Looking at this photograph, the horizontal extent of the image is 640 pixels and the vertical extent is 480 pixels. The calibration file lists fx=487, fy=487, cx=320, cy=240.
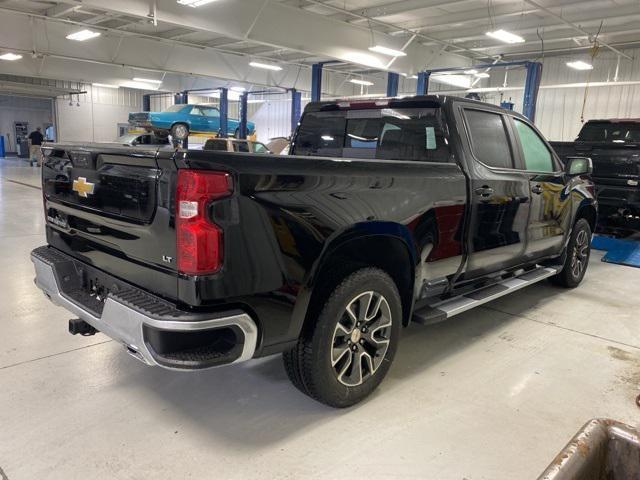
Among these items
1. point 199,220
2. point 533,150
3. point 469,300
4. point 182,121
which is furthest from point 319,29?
point 199,220

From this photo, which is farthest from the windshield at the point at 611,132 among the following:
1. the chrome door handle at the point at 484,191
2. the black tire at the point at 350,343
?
the black tire at the point at 350,343

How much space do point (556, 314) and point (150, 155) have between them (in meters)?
3.72

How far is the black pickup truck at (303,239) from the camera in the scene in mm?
1880

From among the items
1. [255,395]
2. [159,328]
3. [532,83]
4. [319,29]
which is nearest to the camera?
[159,328]

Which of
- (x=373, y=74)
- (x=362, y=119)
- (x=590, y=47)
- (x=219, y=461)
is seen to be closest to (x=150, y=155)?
(x=219, y=461)

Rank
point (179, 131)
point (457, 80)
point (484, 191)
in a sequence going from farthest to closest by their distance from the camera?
point (457, 80) < point (179, 131) < point (484, 191)

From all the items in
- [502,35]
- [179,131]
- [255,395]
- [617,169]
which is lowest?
[255,395]

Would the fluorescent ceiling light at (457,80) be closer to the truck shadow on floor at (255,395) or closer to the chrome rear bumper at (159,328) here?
the truck shadow on floor at (255,395)

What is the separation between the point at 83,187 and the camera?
242 centimetres

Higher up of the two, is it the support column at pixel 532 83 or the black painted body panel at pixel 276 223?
the support column at pixel 532 83

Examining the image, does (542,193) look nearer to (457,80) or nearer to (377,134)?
(377,134)

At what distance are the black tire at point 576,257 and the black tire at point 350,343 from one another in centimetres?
291

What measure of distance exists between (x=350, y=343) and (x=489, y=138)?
1.89m

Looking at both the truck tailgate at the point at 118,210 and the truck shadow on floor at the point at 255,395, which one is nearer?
the truck tailgate at the point at 118,210
